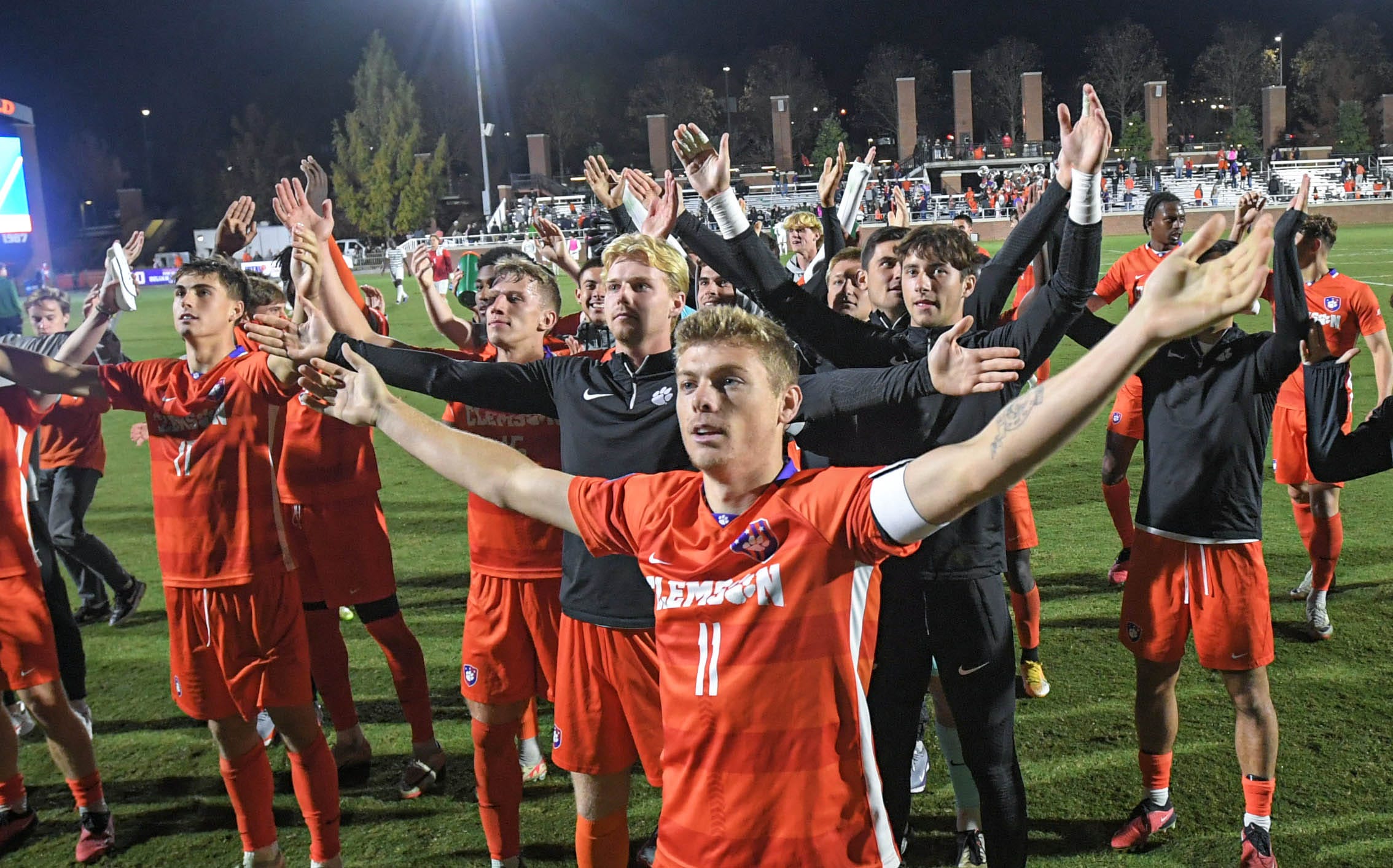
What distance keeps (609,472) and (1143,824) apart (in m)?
2.49

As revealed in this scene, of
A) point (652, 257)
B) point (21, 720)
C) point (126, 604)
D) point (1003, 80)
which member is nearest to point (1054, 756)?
point (652, 257)

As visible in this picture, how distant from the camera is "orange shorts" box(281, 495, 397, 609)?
5156 mm

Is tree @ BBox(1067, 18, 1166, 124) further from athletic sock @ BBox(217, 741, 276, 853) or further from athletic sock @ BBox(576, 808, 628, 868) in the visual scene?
athletic sock @ BBox(217, 741, 276, 853)

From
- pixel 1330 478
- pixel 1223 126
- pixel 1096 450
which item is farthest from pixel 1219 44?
pixel 1330 478

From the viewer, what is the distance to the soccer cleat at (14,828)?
14.8 feet

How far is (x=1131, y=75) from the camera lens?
271 feet

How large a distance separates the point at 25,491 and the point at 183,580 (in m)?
1.51

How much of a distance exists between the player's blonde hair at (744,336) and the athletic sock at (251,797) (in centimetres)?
254

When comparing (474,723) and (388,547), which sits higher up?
(388,547)

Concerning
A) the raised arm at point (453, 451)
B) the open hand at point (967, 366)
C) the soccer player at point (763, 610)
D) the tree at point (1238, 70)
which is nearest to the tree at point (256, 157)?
the tree at point (1238, 70)

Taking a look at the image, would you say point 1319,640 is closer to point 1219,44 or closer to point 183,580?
point 183,580

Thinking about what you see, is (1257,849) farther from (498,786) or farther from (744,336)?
(744,336)

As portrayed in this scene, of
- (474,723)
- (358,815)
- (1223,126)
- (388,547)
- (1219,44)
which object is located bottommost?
(358,815)

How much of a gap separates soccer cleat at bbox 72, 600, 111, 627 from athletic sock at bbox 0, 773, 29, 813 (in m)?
3.09
